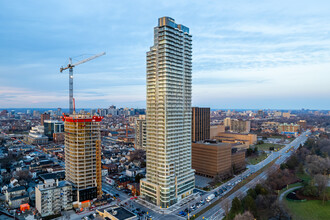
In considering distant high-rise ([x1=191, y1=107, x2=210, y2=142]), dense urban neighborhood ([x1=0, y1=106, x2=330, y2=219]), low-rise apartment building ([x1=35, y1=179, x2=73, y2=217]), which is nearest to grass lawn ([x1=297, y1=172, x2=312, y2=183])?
dense urban neighborhood ([x1=0, y1=106, x2=330, y2=219])

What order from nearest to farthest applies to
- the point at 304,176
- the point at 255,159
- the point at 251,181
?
the point at 251,181
the point at 304,176
the point at 255,159

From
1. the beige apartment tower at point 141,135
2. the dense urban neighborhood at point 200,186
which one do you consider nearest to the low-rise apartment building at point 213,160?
the dense urban neighborhood at point 200,186

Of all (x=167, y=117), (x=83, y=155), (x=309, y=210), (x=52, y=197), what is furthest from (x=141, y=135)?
(x=309, y=210)

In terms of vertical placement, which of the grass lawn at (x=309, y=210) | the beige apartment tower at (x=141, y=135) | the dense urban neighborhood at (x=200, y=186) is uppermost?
the beige apartment tower at (x=141, y=135)

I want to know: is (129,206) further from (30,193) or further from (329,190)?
(329,190)

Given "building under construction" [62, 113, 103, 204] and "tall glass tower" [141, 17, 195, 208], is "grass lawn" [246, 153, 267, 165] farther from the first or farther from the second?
"building under construction" [62, 113, 103, 204]

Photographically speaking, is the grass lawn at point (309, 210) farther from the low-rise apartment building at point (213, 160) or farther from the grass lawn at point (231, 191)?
the low-rise apartment building at point (213, 160)

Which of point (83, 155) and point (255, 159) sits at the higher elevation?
point (83, 155)

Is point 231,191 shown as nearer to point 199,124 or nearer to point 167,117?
point 167,117
